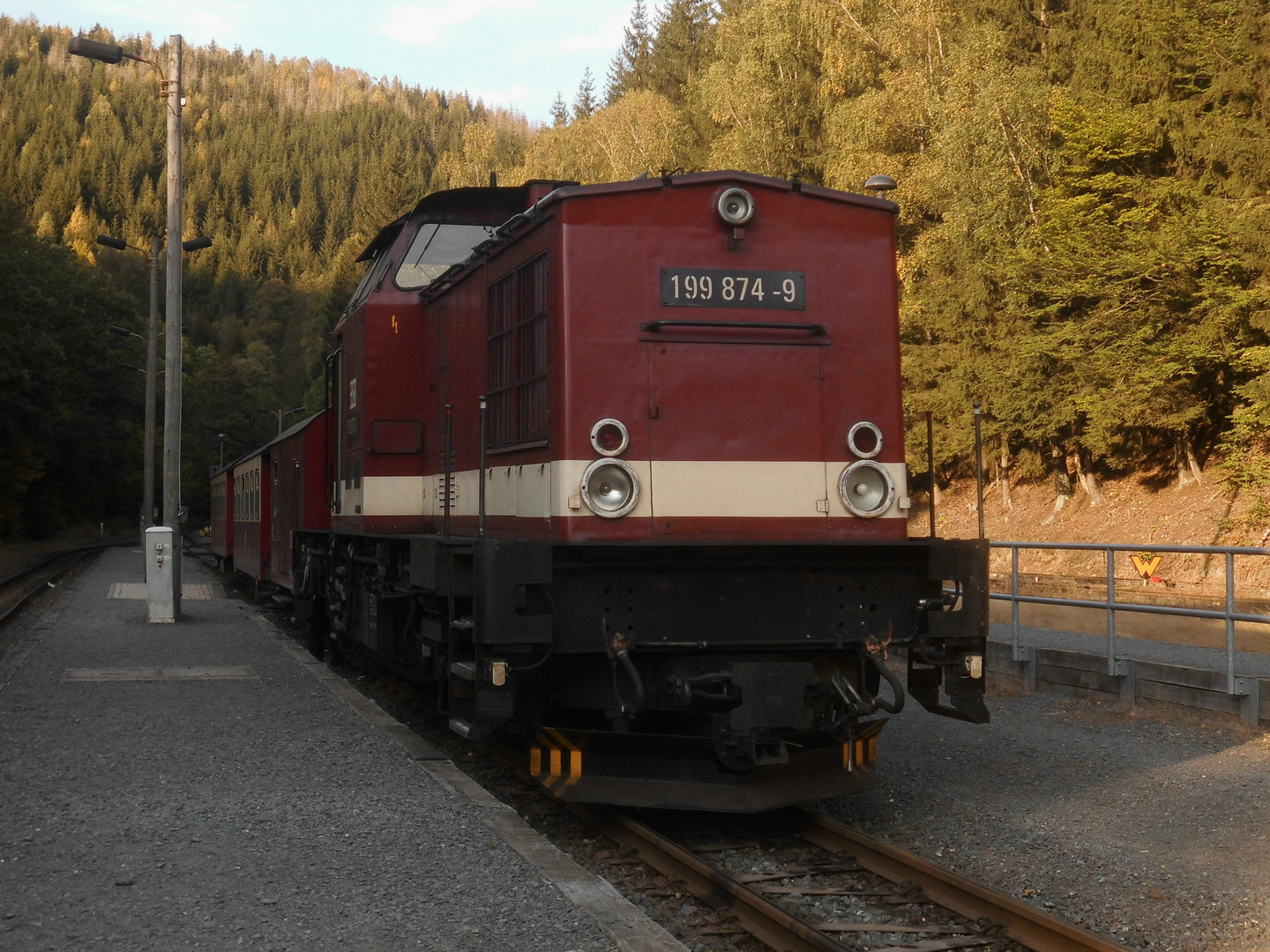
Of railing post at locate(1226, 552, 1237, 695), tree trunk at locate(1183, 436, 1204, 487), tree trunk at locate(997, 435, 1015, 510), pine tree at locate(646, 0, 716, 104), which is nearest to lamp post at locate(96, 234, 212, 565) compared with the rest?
tree trunk at locate(997, 435, 1015, 510)

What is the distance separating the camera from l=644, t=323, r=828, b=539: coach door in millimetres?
5742

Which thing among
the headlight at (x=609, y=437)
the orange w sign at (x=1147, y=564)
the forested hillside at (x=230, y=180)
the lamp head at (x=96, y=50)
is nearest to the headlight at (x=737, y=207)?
the headlight at (x=609, y=437)

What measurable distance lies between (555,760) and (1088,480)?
23.6m

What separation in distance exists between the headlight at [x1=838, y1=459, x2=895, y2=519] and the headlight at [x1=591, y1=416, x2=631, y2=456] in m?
1.13

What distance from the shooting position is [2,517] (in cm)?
3928

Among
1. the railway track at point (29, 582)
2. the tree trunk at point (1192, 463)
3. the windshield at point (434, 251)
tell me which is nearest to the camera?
the windshield at point (434, 251)

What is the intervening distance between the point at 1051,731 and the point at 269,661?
714cm

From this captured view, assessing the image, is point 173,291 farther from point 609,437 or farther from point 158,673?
point 609,437

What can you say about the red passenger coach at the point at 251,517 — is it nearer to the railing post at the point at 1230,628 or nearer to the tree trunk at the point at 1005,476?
the railing post at the point at 1230,628

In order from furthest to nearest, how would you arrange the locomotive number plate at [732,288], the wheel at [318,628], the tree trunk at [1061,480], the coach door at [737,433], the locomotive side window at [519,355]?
1. the tree trunk at [1061,480]
2. the wheel at [318,628]
3. the locomotive side window at [519,355]
4. the locomotive number plate at [732,288]
5. the coach door at [737,433]

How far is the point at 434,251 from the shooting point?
8.62 meters

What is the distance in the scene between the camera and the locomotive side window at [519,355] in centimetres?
595

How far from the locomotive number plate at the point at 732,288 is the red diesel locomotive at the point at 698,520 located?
0.04ft

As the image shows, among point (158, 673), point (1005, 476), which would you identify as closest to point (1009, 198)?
point (1005, 476)
